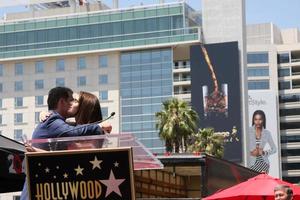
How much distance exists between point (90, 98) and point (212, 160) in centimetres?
1359

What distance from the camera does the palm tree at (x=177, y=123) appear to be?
55.2 meters

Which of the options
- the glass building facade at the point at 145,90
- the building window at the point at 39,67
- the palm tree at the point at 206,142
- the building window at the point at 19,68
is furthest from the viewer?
the building window at the point at 19,68

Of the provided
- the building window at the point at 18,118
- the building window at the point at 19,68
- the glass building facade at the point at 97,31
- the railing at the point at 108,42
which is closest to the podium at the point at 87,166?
the glass building facade at the point at 97,31

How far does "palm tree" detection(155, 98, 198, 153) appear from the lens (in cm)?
5519

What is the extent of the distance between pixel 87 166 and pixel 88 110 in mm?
463

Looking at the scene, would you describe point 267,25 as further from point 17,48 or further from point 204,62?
point 17,48

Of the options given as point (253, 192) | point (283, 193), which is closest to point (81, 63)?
point (253, 192)

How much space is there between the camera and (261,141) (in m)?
112

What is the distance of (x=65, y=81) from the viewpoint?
10131cm

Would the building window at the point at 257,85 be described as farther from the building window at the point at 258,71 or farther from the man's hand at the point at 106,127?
the man's hand at the point at 106,127

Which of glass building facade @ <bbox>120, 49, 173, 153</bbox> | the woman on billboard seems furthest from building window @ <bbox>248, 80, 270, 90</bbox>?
glass building facade @ <bbox>120, 49, 173, 153</bbox>

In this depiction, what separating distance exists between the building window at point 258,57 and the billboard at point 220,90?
14593 millimetres

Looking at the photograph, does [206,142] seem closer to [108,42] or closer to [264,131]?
[108,42]

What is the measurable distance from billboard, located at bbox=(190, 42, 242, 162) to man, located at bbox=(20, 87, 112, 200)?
308ft
